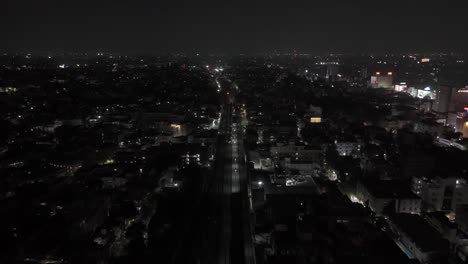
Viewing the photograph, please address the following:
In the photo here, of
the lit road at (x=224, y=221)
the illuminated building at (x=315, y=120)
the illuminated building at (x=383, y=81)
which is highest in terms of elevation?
the illuminated building at (x=383, y=81)

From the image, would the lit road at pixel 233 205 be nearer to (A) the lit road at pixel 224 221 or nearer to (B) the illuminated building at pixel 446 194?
(A) the lit road at pixel 224 221

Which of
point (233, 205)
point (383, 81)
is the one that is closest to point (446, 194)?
point (233, 205)

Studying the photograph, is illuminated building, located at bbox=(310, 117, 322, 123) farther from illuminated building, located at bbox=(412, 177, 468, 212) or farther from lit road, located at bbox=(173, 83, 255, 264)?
illuminated building, located at bbox=(412, 177, 468, 212)

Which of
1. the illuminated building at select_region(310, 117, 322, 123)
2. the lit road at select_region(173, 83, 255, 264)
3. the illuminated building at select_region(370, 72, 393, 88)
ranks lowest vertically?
the lit road at select_region(173, 83, 255, 264)

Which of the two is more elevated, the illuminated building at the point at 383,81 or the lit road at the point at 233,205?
the illuminated building at the point at 383,81

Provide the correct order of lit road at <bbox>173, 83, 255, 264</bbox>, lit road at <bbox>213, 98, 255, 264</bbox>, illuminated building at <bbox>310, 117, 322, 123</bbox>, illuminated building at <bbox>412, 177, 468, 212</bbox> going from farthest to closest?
illuminated building at <bbox>310, 117, 322, 123</bbox>
illuminated building at <bbox>412, 177, 468, 212</bbox>
lit road at <bbox>213, 98, 255, 264</bbox>
lit road at <bbox>173, 83, 255, 264</bbox>

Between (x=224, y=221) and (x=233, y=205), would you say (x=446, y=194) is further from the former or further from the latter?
(x=224, y=221)

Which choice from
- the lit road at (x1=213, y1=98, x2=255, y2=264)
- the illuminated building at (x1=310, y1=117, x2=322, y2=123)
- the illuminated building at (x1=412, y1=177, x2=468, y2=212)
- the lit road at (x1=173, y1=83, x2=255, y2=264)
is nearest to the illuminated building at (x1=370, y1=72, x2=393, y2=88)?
the illuminated building at (x1=310, y1=117, x2=322, y2=123)

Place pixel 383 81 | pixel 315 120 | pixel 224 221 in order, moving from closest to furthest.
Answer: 1. pixel 224 221
2. pixel 315 120
3. pixel 383 81

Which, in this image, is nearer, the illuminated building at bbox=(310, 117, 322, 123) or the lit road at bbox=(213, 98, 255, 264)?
the lit road at bbox=(213, 98, 255, 264)

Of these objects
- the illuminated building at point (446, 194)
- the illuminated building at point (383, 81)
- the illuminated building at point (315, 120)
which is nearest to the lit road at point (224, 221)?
the illuminated building at point (446, 194)

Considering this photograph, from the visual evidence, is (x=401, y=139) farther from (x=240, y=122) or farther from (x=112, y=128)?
(x=112, y=128)
